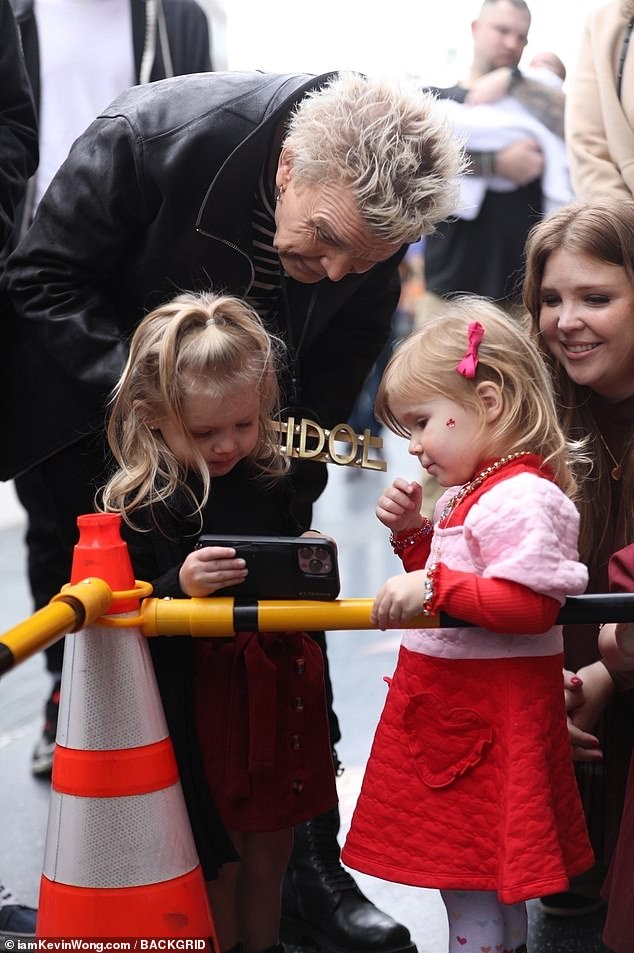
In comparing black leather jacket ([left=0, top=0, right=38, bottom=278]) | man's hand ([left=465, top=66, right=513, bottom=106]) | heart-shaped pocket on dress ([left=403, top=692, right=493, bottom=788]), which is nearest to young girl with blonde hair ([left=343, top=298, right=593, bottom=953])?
heart-shaped pocket on dress ([left=403, top=692, right=493, bottom=788])

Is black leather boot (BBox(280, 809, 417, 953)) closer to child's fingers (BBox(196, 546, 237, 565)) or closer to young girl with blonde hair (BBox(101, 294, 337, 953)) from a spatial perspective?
young girl with blonde hair (BBox(101, 294, 337, 953))

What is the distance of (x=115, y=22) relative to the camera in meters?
3.19

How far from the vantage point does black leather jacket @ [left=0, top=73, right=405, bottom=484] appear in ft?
6.94

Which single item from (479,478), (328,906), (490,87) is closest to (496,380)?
(479,478)

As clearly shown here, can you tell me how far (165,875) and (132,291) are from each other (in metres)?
1.06

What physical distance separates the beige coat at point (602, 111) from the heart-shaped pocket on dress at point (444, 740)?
5.93 ft

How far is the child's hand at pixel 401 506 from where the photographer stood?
6.37 ft

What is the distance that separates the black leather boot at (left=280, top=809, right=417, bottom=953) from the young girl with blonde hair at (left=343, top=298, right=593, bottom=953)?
430mm

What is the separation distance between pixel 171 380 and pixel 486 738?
716mm

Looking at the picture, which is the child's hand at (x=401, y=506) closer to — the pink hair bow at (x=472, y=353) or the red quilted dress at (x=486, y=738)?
the red quilted dress at (x=486, y=738)

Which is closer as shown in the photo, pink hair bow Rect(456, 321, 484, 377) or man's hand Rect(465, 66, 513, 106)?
pink hair bow Rect(456, 321, 484, 377)

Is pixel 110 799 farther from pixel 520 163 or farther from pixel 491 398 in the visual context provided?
pixel 520 163

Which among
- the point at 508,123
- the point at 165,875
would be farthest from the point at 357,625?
the point at 508,123

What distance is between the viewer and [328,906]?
7.72 ft
